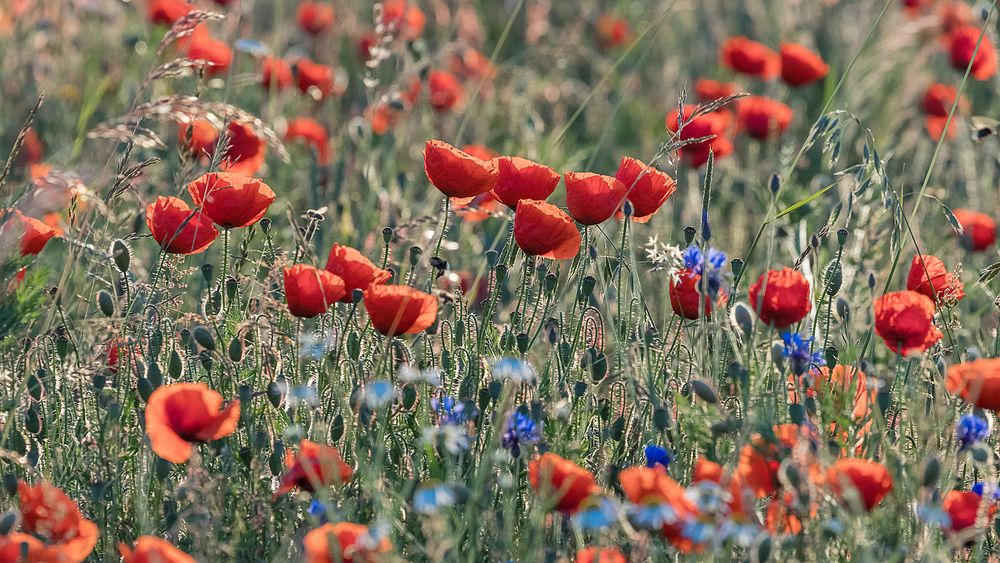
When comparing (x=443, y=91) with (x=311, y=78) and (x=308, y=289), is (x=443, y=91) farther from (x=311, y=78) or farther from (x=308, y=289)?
(x=308, y=289)

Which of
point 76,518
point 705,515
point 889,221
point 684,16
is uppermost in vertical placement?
point 684,16

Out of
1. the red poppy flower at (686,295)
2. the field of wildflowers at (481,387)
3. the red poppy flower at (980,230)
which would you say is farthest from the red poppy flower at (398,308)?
the red poppy flower at (980,230)

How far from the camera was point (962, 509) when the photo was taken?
183cm

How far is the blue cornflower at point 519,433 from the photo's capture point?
2010mm

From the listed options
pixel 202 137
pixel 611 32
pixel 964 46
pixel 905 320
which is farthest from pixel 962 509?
pixel 611 32

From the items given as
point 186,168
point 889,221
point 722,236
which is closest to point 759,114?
point 722,236

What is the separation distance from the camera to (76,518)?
169cm

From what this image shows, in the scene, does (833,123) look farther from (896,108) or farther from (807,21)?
(807,21)

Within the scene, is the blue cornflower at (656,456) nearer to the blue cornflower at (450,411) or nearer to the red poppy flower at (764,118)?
the blue cornflower at (450,411)

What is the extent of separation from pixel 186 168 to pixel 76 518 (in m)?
0.87

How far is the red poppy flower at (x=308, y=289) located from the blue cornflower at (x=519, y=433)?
34 cm

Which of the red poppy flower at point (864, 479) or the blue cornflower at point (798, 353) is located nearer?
the red poppy flower at point (864, 479)

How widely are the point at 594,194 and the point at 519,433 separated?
0.45 m

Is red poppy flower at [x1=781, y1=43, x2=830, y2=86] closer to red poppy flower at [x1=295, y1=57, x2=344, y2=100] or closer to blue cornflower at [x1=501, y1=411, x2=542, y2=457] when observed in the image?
red poppy flower at [x1=295, y1=57, x2=344, y2=100]
